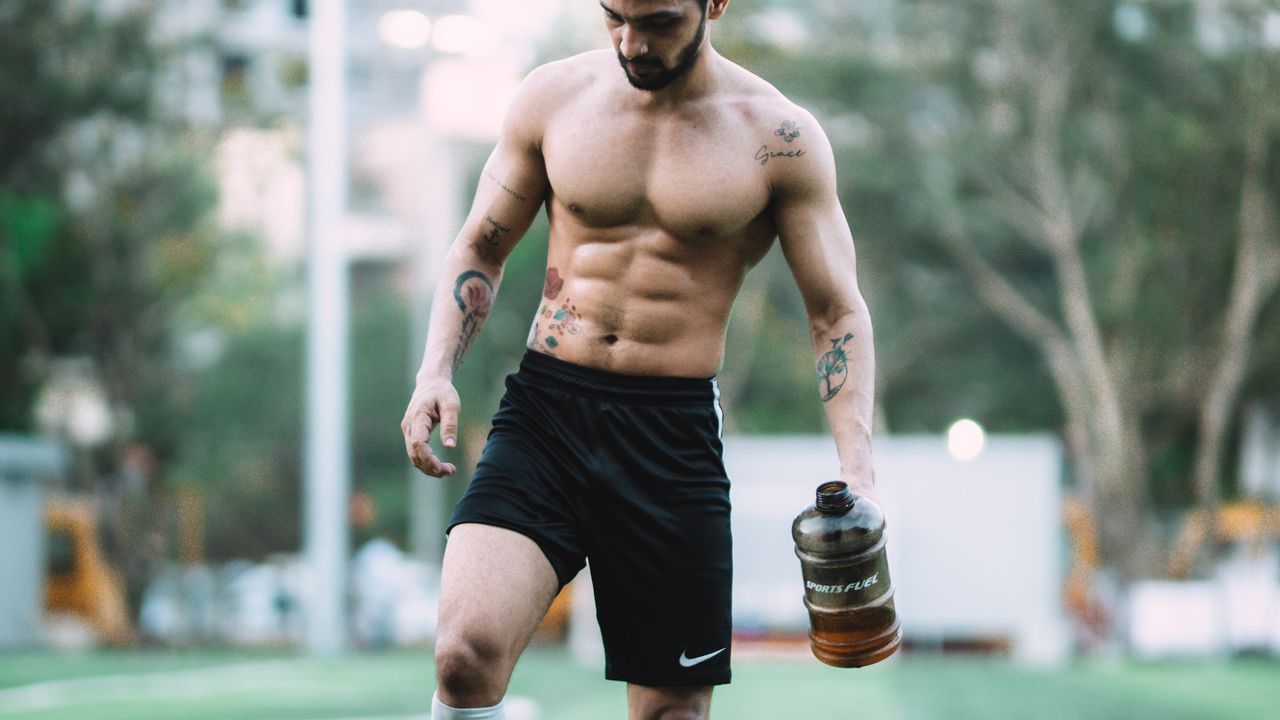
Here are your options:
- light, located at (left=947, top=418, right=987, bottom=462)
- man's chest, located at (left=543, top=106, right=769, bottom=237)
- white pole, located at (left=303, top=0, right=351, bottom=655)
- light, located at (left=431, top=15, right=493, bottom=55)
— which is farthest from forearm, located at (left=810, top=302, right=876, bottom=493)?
light, located at (left=431, top=15, right=493, bottom=55)

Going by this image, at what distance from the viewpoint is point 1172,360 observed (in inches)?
1200

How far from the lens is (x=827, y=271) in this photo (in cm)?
500

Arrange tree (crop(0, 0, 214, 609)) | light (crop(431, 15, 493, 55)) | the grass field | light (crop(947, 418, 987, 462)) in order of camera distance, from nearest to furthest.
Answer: the grass field < light (crop(947, 418, 987, 462)) < light (crop(431, 15, 493, 55)) < tree (crop(0, 0, 214, 609))

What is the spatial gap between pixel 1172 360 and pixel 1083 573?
491 centimetres

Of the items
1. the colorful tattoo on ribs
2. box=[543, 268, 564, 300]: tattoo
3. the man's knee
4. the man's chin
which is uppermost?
the man's chin

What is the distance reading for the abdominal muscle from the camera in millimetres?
4957

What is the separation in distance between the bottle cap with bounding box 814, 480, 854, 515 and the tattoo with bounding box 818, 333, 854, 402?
1.83 ft

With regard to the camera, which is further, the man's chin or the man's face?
the man's chin

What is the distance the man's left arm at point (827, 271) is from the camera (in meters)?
4.94

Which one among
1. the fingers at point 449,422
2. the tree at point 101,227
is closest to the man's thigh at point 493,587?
the fingers at point 449,422

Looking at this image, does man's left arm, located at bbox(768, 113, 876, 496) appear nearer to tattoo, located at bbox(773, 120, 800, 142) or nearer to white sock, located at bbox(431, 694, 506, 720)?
tattoo, located at bbox(773, 120, 800, 142)

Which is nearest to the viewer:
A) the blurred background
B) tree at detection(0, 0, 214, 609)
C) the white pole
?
the white pole

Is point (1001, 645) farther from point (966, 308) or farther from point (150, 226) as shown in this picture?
point (150, 226)

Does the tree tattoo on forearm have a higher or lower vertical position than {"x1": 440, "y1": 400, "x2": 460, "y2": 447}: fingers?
higher
